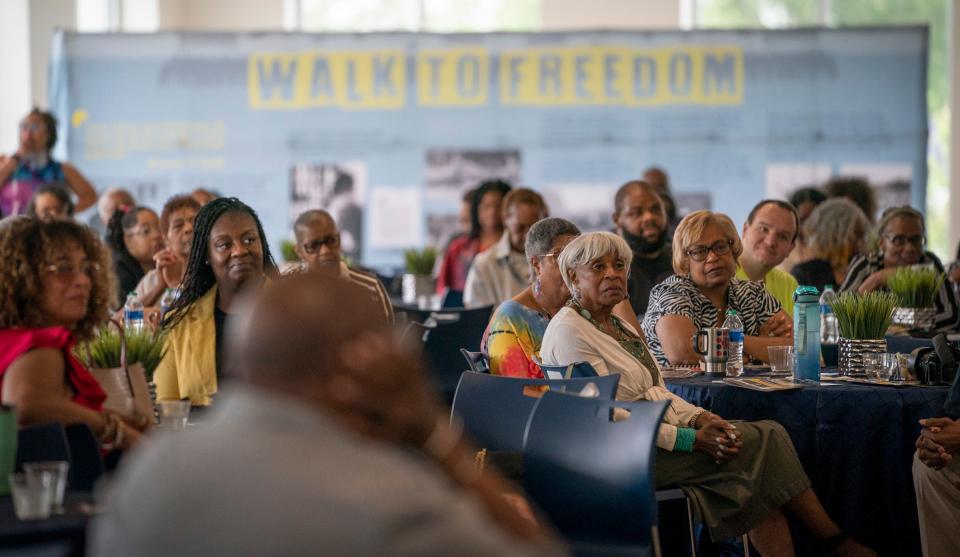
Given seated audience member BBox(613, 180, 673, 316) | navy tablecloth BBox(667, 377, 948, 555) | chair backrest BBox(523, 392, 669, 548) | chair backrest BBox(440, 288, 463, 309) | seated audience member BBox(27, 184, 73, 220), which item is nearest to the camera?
chair backrest BBox(523, 392, 669, 548)

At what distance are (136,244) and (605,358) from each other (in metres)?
3.57

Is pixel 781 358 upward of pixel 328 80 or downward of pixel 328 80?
downward

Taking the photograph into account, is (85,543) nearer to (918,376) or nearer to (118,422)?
(118,422)

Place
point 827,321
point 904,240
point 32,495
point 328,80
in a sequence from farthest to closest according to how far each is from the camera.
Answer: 1. point 328,80
2. point 904,240
3. point 827,321
4. point 32,495

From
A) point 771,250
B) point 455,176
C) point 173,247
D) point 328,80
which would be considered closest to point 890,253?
point 771,250

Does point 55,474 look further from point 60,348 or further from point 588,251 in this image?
point 588,251

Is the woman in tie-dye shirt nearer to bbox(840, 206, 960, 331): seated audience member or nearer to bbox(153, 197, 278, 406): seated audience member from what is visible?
bbox(153, 197, 278, 406): seated audience member

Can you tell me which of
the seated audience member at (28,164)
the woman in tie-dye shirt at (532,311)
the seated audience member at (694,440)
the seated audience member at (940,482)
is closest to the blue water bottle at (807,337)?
the seated audience member at (694,440)

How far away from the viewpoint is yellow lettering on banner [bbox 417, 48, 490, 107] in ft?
33.0

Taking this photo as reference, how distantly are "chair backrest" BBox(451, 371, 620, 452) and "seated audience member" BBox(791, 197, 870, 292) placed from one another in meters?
3.45

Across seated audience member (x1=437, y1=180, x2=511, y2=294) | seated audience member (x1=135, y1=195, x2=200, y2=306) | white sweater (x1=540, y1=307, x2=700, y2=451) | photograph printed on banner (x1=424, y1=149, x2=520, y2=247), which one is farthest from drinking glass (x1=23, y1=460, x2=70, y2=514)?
photograph printed on banner (x1=424, y1=149, x2=520, y2=247)

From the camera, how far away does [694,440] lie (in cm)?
378

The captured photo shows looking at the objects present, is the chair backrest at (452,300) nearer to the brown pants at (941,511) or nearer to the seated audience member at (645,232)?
the seated audience member at (645,232)

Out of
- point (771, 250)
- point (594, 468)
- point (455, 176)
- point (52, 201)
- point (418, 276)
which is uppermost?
point (455, 176)
